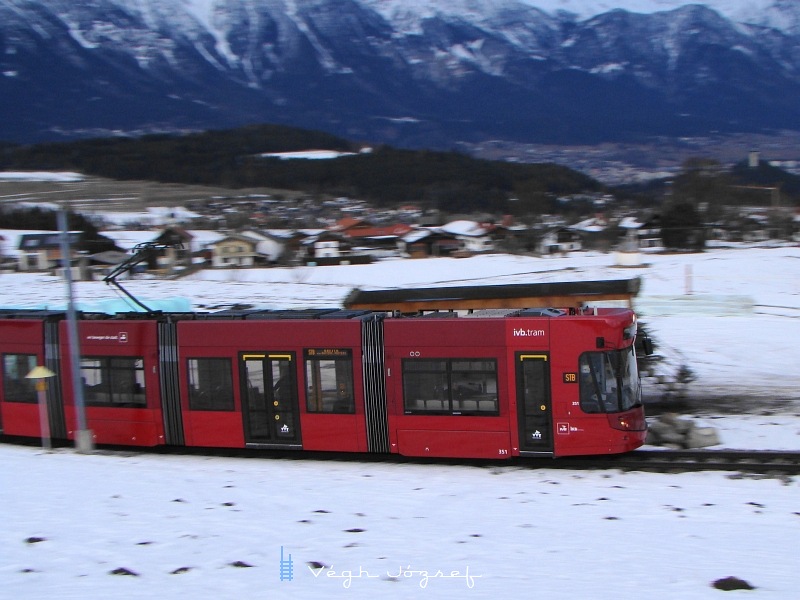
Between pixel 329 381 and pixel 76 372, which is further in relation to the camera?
pixel 76 372

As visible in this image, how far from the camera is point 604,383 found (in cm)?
1251

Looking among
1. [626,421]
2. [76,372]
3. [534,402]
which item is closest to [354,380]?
[534,402]

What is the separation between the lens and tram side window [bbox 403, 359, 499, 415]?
42.2ft

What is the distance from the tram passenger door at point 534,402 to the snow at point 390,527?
0.56 m

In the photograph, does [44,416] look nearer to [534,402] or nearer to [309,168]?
[534,402]

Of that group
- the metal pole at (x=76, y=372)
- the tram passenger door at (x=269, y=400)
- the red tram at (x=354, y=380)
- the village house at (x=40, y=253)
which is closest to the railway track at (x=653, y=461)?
the red tram at (x=354, y=380)

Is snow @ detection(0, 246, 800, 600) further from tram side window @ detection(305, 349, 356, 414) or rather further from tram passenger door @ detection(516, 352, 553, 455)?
tram side window @ detection(305, 349, 356, 414)

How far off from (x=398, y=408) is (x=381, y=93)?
181 metres

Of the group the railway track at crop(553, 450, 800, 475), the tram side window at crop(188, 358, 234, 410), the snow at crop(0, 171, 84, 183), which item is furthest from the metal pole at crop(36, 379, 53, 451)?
the snow at crop(0, 171, 84, 183)

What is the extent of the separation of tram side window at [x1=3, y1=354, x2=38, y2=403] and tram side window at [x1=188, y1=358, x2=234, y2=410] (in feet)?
12.5

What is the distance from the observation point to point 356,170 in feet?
347

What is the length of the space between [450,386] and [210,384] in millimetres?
4493

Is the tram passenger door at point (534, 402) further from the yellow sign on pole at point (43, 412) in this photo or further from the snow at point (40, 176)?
the snow at point (40, 176)

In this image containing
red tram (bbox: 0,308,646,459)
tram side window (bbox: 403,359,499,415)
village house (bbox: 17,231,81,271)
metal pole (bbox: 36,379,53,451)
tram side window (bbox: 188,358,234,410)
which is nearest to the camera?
red tram (bbox: 0,308,646,459)
